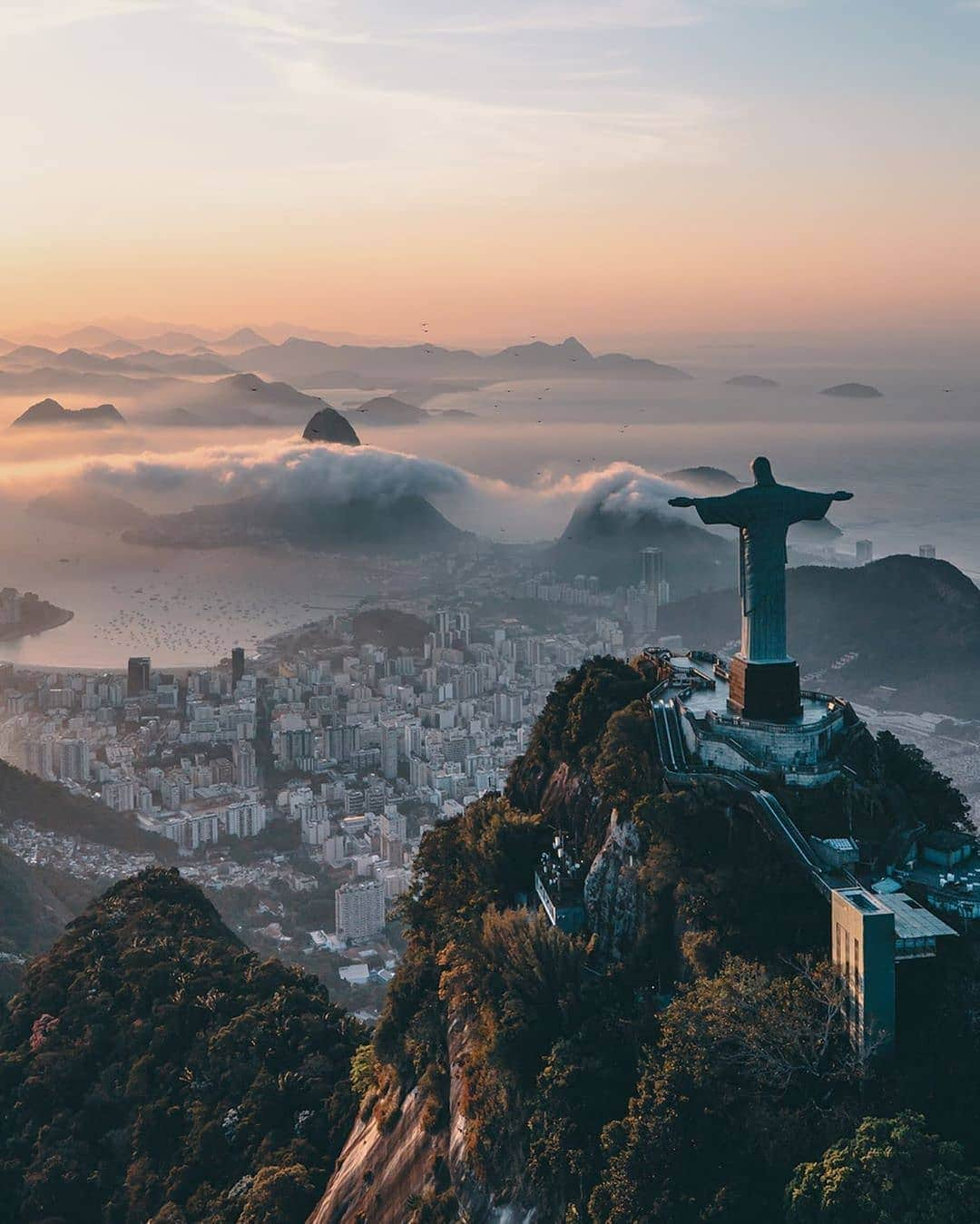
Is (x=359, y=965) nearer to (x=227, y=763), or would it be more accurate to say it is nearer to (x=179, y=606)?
(x=227, y=763)

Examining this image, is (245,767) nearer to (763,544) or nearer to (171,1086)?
(171,1086)

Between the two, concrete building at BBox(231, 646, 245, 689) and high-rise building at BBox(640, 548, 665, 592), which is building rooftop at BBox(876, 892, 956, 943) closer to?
concrete building at BBox(231, 646, 245, 689)

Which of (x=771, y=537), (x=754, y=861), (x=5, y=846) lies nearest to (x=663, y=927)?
(x=754, y=861)

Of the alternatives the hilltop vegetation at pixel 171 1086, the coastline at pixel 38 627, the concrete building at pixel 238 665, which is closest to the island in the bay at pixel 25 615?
the coastline at pixel 38 627

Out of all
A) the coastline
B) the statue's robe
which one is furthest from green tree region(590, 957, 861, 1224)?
the coastline

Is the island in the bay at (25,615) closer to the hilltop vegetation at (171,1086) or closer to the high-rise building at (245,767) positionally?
the high-rise building at (245,767)

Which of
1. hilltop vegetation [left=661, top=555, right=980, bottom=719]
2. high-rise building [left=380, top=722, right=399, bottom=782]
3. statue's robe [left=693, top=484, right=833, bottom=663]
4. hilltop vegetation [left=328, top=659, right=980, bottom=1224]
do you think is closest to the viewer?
hilltop vegetation [left=328, top=659, right=980, bottom=1224]

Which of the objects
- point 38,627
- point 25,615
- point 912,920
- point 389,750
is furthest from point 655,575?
point 912,920
